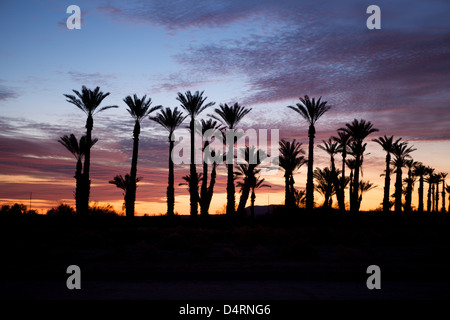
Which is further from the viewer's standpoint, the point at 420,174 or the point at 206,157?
the point at 420,174

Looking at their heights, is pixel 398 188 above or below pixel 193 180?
above

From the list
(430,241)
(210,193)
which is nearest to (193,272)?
(430,241)

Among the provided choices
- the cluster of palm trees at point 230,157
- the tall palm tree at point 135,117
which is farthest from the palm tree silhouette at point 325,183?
the tall palm tree at point 135,117

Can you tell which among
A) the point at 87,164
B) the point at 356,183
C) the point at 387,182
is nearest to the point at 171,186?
the point at 87,164

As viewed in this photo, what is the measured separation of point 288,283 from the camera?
9531mm

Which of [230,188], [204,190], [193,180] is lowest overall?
[204,190]

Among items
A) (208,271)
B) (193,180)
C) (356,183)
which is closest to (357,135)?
(356,183)

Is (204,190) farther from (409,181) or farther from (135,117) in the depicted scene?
(409,181)

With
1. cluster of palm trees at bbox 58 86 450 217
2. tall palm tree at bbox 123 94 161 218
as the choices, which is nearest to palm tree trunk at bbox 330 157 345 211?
cluster of palm trees at bbox 58 86 450 217

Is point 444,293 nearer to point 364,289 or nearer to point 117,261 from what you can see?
point 364,289

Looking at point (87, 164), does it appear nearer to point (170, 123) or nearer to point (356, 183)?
point (170, 123)

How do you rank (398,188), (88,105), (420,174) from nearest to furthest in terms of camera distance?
(88,105) → (398,188) → (420,174)

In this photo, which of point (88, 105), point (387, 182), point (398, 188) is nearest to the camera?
point (88, 105)
